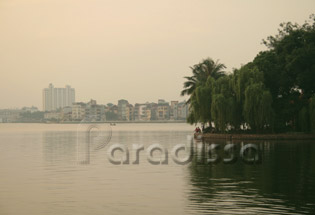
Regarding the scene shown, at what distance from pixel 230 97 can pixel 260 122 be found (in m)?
3.91

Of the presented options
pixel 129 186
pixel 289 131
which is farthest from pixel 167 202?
pixel 289 131

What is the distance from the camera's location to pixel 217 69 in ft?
211

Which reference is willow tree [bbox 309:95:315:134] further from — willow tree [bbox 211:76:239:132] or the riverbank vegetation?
willow tree [bbox 211:76:239:132]

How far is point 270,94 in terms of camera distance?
1759 inches

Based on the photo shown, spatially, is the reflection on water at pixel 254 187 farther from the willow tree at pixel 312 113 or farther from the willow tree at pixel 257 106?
the willow tree at pixel 257 106

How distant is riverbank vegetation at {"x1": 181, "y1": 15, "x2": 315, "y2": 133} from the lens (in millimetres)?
44562

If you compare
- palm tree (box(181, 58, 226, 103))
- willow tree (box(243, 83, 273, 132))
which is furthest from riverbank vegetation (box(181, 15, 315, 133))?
palm tree (box(181, 58, 226, 103))

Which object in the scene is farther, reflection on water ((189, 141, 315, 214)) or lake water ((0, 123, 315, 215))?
lake water ((0, 123, 315, 215))

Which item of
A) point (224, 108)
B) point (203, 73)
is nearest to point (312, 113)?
point (224, 108)

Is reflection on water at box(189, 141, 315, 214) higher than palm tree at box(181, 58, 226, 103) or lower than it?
lower

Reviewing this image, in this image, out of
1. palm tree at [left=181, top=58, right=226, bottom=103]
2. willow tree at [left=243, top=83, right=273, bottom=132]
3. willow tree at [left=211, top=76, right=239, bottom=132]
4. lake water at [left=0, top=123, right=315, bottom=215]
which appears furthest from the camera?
palm tree at [left=181, top=58, right=226, bottom=103]

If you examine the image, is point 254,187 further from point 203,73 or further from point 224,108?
point 203,73

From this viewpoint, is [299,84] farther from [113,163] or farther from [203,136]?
[113,163]

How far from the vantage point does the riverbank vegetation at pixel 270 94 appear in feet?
146
